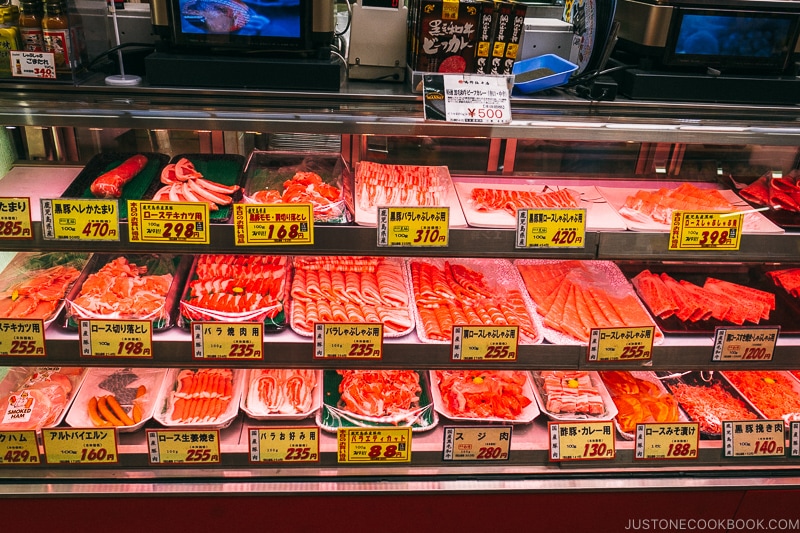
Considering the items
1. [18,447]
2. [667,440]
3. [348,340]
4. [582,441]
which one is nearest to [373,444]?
[348,340]

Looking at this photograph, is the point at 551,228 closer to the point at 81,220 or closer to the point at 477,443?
the point at 477,443

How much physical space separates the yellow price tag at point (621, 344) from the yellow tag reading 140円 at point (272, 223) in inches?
44.6

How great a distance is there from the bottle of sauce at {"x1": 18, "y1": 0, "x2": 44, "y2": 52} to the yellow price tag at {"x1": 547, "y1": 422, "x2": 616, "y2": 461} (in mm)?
2235

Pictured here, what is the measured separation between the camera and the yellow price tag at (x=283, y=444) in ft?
8.17

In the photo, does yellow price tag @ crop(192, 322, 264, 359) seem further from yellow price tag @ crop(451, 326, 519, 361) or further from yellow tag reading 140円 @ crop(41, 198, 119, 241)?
yellow price tag @ crop(451, 326, 519, 361)

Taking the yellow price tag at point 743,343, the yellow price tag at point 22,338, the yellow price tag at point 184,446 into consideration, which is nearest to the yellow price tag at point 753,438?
the yellow price tag at point 743,343

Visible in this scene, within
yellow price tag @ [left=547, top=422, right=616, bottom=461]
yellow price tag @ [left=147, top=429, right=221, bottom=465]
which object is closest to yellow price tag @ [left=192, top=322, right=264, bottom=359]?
yellow price tag @ [left=147, top=429, right=221, bottom=465]

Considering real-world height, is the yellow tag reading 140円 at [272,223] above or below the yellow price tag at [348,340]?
above

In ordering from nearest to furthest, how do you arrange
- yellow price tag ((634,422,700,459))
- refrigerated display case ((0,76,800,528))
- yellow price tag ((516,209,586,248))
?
1. refrigerated display case ((0,76,800,528))
2. yellow price tag ((516,209,586,248))
3. yellow price tag ((634,422,700,459))

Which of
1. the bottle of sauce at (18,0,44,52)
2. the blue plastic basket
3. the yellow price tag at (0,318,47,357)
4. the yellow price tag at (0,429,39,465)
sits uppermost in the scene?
the bottle of sauce at (18,0,44,52)

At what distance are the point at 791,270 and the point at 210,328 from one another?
2.59 meters

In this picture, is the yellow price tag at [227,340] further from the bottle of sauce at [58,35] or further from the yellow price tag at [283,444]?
the bottle of sauce at [58,35]

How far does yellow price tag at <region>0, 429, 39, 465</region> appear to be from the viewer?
2.41 m

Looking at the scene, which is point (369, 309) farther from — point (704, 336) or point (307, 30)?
point (704, 336)
